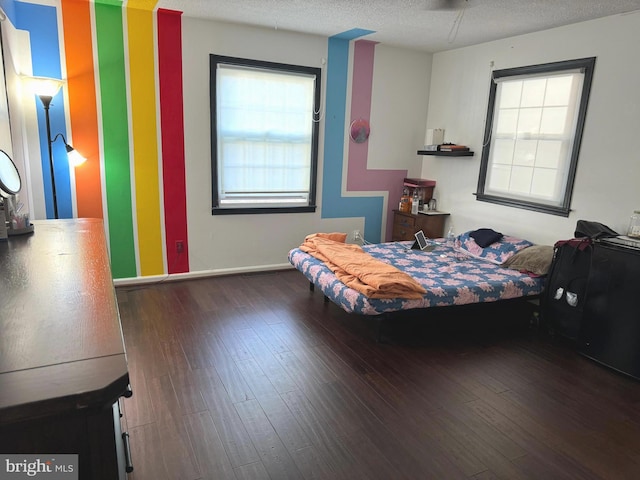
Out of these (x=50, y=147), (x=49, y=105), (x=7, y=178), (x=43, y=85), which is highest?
(x=43, y=85)

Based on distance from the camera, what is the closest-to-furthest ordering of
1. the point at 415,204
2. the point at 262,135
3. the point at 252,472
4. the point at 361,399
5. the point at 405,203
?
the point at 252,472 < the point at 361,399 < the point at 262,135 < the point at 415,204 < the point at 405,203

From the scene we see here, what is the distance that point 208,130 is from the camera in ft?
14.0

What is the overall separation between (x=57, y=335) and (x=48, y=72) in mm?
3458

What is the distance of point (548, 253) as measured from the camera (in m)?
3.64

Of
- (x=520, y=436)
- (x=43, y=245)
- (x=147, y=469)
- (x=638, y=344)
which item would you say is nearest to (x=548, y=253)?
(x=638, y=344)

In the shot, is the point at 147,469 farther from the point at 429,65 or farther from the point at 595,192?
the point at 429,65

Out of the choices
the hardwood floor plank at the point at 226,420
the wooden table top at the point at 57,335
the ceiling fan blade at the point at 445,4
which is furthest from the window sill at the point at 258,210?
the wooden table top at the point at 57,335

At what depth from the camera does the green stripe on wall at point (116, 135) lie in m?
3.74

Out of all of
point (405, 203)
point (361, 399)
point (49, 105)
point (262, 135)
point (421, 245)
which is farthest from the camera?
point (405, 203)

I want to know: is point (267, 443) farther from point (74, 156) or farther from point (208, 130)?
point (208, 130)

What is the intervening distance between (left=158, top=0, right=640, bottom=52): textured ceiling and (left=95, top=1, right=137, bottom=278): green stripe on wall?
547 mm

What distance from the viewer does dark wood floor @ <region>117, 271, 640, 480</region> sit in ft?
6.54

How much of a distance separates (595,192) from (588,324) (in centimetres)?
117

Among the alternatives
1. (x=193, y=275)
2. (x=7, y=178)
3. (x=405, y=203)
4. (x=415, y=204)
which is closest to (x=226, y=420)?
(x=7, y=178)
